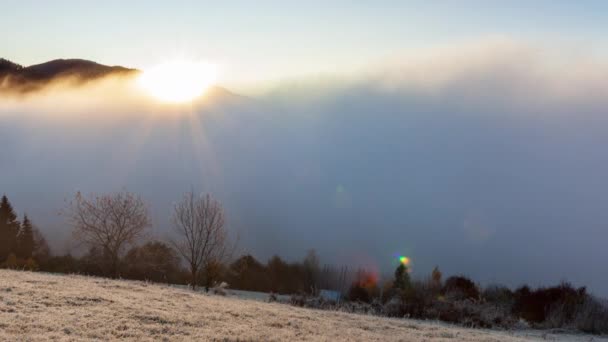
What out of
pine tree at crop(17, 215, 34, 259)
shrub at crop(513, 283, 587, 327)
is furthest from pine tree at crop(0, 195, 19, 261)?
shrub at crop(513, 283, 587, 327)

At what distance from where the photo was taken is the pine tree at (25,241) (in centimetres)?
4265

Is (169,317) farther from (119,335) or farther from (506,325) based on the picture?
(506,325)

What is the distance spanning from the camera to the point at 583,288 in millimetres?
31844

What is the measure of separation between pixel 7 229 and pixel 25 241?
8.42 ft

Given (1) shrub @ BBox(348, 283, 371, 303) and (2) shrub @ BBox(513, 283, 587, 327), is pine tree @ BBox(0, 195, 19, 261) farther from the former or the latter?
(2) shrub @ BBox(513, 283, 587, 327)

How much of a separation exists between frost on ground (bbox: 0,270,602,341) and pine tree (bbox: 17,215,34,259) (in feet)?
88.8

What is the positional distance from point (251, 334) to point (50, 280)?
9.13 metres

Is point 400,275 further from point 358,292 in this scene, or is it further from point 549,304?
point 549,304

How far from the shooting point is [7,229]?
149 feet

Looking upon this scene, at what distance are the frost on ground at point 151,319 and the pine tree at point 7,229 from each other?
2811 cm

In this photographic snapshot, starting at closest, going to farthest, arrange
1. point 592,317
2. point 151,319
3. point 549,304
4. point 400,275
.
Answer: point 151,319 → point 592,317 → point 549,304 → point 400,275

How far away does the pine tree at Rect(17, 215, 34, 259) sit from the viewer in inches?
1679

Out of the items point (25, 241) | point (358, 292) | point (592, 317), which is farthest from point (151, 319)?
point (25, 241)

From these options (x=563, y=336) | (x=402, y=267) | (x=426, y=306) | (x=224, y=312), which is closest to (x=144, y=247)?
(x=402, y=267)
